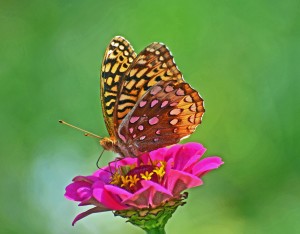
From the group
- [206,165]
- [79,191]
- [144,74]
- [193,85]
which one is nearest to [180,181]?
[206,165]

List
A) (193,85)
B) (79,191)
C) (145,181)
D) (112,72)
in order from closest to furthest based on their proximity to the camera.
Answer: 1. (145,181)
2. (79,191)
3. (112,72)
4. (193,85)

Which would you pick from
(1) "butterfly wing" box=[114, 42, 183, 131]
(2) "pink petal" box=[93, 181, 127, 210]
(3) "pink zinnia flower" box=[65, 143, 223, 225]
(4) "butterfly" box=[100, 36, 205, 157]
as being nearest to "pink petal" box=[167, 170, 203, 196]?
(3) "pink zinnia flower" box=[65, 143, 223, 225]

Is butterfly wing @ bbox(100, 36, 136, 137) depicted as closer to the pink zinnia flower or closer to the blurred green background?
the pink zinnia flower

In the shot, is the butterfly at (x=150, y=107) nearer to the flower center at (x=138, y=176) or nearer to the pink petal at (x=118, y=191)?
the flower center at (x=138, y=176)

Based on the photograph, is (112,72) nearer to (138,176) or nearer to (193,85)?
(138,176)

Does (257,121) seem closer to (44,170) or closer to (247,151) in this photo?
(247,151)

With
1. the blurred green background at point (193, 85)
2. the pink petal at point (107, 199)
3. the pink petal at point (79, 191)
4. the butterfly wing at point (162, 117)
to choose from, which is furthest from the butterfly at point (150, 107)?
the blurred green background at point (193, 85)
